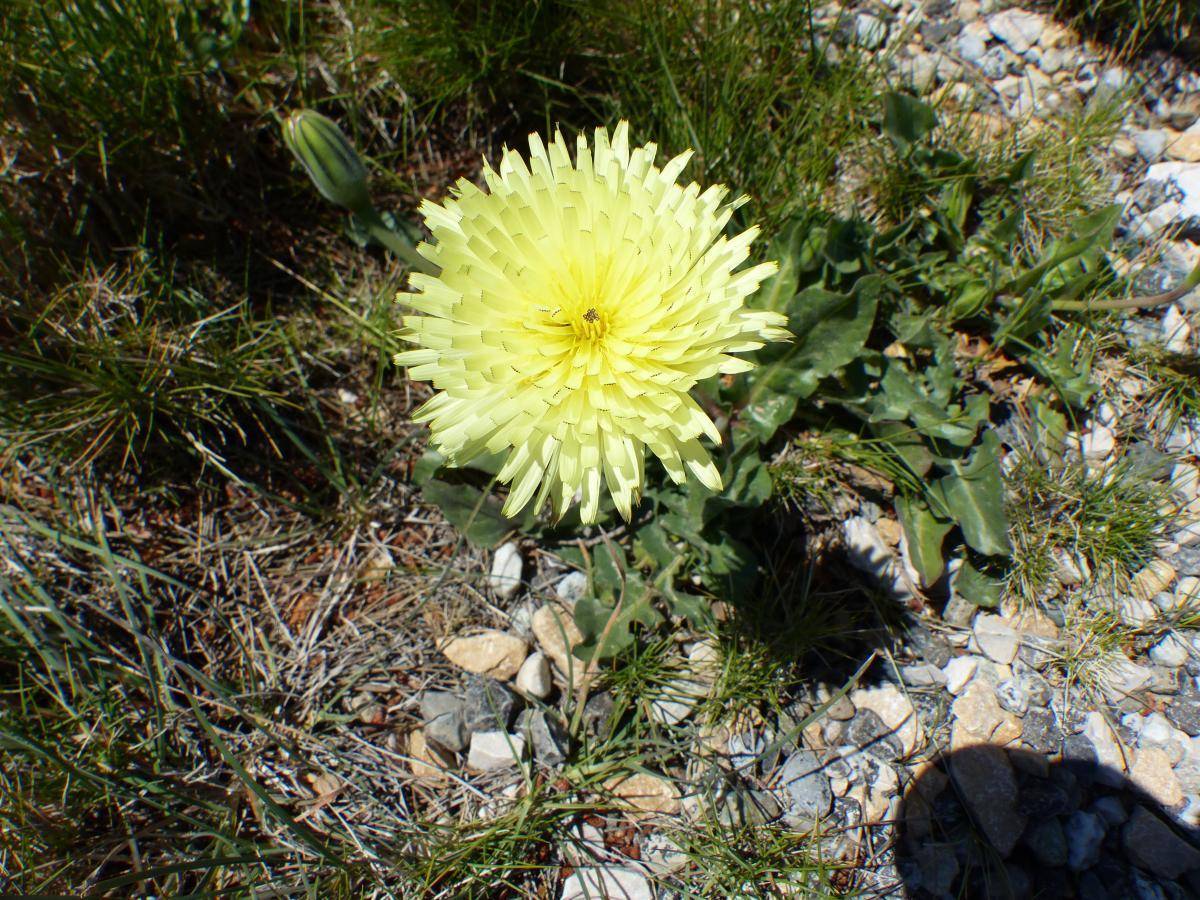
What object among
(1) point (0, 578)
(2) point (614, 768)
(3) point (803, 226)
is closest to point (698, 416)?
(3) point (803, 226)

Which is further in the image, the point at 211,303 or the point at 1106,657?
the point at 211,303

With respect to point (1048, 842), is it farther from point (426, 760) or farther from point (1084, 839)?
point (426, 760)

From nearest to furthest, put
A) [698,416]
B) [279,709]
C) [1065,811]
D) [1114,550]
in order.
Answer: [698,416] → [1065,811] → [1114,550] → [279,709]

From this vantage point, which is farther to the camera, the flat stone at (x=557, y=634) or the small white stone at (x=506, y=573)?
the small white stone at (x=506, y=573)

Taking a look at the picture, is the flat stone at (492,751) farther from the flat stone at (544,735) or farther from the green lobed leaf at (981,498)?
the green lobed leaf at (981,498)

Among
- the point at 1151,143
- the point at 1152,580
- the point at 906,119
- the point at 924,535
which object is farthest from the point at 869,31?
the point at 1152,580

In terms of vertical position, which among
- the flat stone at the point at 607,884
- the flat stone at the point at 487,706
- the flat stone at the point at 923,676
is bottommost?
the flat stone at the point at 607,884

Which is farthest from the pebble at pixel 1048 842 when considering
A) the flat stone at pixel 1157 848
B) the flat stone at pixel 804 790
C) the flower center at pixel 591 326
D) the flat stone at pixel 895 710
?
the flower center at pixel 591 326

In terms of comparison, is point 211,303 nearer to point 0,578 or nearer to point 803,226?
point 0,578
